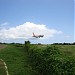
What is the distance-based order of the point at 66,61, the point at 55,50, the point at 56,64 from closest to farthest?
1. the point at 66,61
2. the point at 56,64
3. the point at 55,50

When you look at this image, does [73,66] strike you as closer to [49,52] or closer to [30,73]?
[49,52]

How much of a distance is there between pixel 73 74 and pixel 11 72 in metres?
14.9

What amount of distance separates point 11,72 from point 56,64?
11680mm

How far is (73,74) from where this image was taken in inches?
450

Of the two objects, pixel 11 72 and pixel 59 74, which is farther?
pixel 11 72

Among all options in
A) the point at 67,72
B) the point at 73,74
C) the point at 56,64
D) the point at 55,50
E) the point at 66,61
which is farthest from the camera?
the point at 55,50

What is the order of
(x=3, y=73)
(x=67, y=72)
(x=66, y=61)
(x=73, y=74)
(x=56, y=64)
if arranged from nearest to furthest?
(x=73, y=74), (x=67, y=72), (x=66, y=61), (x=56, y=64), (x=3, y=73)

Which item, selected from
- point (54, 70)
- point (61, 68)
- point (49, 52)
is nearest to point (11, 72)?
point (49, 52)

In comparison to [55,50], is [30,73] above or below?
below

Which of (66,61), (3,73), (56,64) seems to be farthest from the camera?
(3,73)

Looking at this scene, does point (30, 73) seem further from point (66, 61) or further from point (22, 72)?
point (66, 61)

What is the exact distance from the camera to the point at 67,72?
12.2m

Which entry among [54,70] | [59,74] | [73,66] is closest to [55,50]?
[54,70]

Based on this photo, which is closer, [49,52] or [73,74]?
[73,74]
